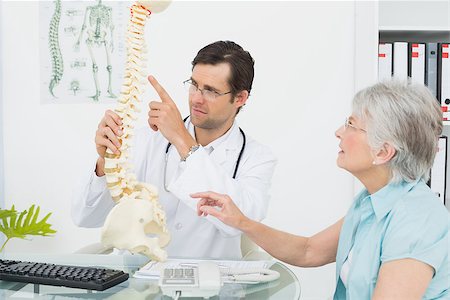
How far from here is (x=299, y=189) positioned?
3234 millimetres

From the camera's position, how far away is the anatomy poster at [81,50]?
323cm

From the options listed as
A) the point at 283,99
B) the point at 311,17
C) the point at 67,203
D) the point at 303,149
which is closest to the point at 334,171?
the point at 303,149

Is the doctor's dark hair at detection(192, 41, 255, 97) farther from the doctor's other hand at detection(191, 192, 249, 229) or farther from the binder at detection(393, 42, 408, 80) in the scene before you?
the binder at detection(393, 42, 408, 80)

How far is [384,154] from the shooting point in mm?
1634

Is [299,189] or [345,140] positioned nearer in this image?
[345,140]

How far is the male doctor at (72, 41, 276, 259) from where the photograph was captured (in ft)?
6.66

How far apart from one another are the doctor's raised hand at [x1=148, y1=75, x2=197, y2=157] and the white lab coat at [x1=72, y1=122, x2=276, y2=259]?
0.17 m

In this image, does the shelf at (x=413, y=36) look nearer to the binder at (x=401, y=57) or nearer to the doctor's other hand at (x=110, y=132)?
the binder at (x=401, y=57)

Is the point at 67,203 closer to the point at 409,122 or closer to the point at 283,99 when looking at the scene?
the point at 283,99

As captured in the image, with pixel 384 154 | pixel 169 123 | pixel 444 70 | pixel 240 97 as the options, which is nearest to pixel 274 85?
pixel 444 70

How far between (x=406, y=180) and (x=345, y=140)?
7.6 inches

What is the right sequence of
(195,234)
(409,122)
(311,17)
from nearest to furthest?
Answer: (409,122), (195,234), (311,17)

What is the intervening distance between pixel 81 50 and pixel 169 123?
1.58m

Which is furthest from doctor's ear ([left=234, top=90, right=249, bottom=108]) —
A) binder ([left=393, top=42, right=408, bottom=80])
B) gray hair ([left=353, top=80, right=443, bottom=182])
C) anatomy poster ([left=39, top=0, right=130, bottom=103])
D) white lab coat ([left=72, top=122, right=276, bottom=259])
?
anatomy poster ([left=39, top=0, right=130, bottom=103])
